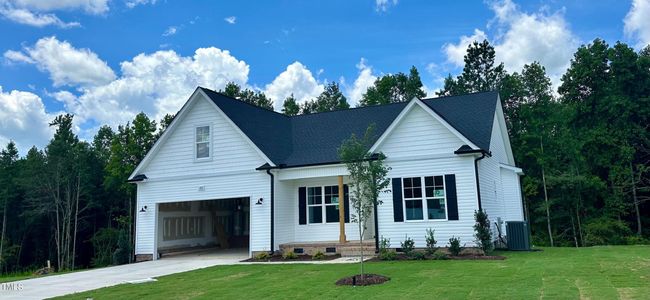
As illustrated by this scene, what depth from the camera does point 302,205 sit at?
19.0m

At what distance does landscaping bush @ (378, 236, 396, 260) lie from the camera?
47.5 ft

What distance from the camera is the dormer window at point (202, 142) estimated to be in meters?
19.5

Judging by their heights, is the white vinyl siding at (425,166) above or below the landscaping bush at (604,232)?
above

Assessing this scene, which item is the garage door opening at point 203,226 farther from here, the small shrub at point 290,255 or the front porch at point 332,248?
the small shrub at point 290,255

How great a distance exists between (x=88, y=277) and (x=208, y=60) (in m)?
14.3

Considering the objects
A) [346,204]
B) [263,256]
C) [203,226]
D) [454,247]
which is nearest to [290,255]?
[263,256]

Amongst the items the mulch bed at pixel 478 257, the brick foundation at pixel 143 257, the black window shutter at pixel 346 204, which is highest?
the black window shutter at pixel 346 204

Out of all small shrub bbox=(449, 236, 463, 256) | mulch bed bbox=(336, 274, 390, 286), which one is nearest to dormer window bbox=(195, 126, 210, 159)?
small shrub bbox=(449, 236, 463, 256)

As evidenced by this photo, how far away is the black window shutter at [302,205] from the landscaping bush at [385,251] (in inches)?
159

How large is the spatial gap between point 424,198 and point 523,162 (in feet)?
55.9

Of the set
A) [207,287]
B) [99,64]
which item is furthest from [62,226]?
[207,287]

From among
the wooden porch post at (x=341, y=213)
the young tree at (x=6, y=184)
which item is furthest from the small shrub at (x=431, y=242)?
the young tree at (x=6, y=184)

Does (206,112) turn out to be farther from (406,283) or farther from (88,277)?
(406,283)

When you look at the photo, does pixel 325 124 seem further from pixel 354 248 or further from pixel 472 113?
pixel 354 248
